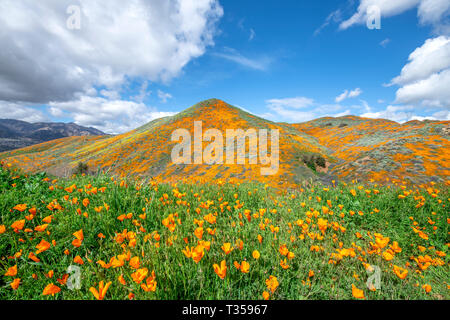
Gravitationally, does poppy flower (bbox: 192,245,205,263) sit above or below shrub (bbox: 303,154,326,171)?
below

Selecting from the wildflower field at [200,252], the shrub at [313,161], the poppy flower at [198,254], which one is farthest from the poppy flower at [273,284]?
the shrub at [313,161]

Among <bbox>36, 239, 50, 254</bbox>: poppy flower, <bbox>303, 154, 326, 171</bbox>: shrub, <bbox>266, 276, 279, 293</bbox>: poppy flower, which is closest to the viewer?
<bbox>266, 276, 279, 293</bbox>: poppy flower

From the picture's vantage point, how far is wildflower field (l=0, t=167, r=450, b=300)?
1.56 metres

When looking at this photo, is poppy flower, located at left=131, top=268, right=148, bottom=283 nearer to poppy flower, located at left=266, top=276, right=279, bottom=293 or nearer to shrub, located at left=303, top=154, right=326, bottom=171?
poppy flower, located at left=266, top=276, right=279, bottom=293

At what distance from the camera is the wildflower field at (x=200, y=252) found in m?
1.56

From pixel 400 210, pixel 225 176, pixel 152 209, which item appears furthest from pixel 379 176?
pixel 152 209

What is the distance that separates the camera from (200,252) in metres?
1.55

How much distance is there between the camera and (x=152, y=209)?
291cm

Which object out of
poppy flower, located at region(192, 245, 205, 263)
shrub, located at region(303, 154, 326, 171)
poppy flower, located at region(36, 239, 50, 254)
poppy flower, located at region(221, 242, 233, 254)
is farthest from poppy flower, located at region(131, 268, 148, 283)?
shrub, located at region(303, 154, 326, 171)

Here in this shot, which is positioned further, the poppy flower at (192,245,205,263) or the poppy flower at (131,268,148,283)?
the poppy flower at (192,245,205,263)

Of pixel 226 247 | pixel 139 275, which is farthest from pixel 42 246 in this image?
pixel 226 247

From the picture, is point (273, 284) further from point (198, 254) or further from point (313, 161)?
point (313, 161)
